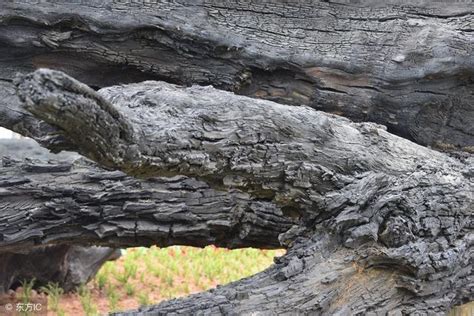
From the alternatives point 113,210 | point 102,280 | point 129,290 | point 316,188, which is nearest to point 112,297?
point 129,290

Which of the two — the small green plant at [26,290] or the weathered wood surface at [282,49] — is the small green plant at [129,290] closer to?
the small green plant at [26,290]

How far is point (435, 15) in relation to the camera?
125 inches

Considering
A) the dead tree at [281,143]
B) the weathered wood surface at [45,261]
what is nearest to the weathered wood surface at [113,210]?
the dead tree at [281,143]

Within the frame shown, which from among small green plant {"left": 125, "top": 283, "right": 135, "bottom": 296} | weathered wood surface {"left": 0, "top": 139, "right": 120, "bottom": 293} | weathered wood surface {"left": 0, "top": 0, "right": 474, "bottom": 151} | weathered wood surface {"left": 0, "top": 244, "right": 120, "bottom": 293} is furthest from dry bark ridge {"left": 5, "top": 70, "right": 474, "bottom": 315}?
small green plant {"left": 125, "top": 283, "right": 135, "bottom": 296}

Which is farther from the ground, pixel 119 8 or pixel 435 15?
pixel 435 15

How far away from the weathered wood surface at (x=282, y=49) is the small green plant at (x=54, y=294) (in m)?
2.89

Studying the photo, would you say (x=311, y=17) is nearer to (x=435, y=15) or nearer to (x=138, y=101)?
(x=435, y=15)

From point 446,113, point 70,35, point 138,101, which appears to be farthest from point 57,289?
point 138,101

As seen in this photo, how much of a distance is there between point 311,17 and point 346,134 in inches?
30.7

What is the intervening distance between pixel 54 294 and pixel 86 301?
28 centimetres

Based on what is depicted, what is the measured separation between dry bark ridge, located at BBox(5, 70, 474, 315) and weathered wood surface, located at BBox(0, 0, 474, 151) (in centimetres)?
45

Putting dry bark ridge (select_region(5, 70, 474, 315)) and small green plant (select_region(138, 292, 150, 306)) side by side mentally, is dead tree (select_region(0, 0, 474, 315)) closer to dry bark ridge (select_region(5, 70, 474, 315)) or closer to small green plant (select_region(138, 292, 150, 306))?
dry bark ridge (select_region(5, 70, 474, 315))

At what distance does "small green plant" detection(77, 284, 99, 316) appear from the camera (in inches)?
217

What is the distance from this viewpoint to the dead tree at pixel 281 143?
2.15 meters
